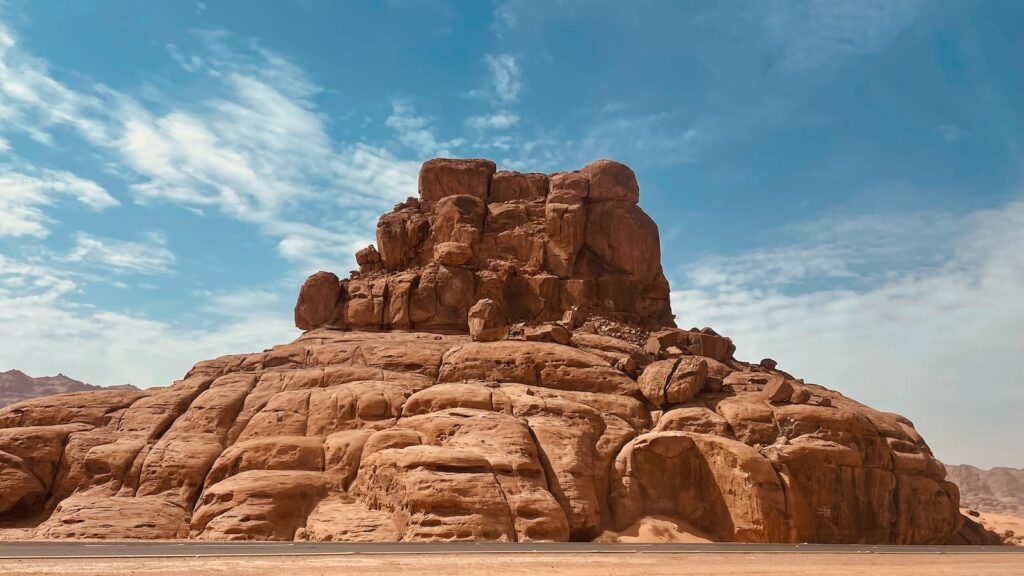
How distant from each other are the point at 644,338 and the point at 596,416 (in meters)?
12.4

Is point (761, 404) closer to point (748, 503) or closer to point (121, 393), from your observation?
point (748, 503)

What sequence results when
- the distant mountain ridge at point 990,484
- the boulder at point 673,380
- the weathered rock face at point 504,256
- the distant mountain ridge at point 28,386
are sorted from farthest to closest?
the distant mountain ridge at point 28,386, the distant mountain ridge at point 990,484, the weathered rock face at point 504,256, the boulder at point 673,380

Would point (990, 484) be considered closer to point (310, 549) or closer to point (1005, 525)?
point (1005, 525)

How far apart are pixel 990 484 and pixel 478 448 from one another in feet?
453

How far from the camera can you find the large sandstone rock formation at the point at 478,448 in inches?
1175

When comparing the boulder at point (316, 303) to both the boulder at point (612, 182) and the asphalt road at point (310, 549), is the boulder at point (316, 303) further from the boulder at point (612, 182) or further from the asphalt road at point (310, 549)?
the asphalt road at point (310, 549)

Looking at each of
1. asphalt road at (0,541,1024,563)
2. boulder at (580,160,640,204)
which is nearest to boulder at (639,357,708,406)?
asphalt road at (0,541,1024,563)

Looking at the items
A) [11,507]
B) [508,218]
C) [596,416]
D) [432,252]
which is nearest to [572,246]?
[508,218]

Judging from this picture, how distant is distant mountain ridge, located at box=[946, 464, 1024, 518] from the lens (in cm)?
12200

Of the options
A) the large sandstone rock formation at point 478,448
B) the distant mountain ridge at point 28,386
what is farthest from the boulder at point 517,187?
the distant mountain ridge at point 28,386

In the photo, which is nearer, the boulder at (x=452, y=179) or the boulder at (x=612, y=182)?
the boulder at (x=612, y=182)

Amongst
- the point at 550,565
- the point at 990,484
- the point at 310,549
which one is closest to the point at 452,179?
the point at 310,549

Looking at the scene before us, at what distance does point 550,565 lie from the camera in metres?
20.0

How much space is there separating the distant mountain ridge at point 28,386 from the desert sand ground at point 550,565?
14456cm
